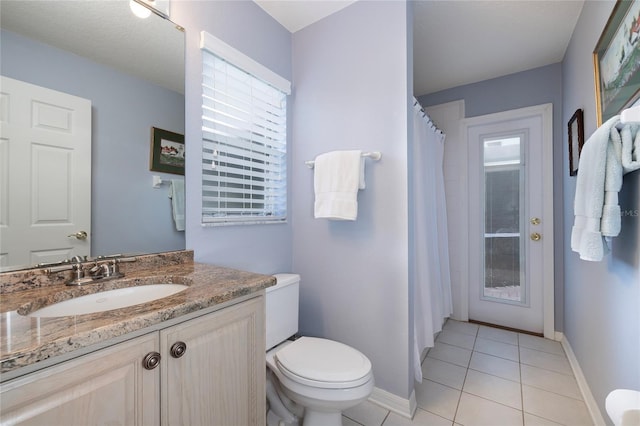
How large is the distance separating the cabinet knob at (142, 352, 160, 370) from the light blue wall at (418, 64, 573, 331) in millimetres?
2968

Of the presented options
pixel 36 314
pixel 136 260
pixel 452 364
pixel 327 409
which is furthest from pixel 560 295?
pixel 36 314

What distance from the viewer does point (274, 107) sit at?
1876 mm

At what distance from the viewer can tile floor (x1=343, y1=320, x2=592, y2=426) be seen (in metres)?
1.49

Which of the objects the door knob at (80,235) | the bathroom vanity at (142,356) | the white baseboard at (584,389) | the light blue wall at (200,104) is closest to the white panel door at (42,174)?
the door knob at (80,235)

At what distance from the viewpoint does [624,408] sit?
617 millimetres

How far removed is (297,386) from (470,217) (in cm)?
237

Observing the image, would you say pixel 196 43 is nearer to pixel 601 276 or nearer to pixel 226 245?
pixel 226 245

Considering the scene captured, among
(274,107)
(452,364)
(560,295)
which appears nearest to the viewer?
(274,107)

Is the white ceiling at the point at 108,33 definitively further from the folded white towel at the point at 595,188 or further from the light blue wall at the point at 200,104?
the folded white towel at the point at 595,188

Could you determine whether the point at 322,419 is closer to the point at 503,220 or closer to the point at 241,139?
the point at 241,139

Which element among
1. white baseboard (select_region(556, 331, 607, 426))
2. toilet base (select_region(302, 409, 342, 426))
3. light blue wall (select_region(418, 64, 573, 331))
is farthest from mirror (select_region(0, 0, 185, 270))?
light blue wall (select_region(418, 64, 573, 331))

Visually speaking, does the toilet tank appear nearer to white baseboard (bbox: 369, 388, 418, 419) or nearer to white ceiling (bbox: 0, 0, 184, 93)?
white baseboard (bbox: 369, 388, 418, 419)

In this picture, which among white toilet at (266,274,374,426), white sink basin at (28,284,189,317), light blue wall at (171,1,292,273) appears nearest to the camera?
white sink basin at (28,284,189,317)

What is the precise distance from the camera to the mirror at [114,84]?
96cm
